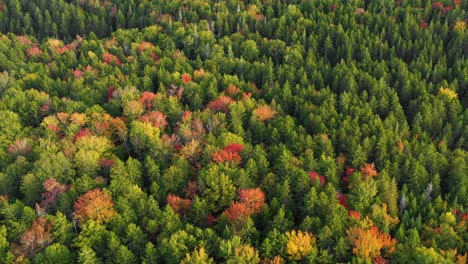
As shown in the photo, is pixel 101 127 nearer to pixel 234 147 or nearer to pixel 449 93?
pixel 234 147

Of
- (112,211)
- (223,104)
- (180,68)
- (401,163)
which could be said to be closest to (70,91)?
(180,68)

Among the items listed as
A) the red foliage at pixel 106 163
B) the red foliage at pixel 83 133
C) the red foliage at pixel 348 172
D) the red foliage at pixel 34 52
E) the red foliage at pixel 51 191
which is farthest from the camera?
the red foliage at pixel 34 52

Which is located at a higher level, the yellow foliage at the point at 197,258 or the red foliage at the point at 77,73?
the red foliage at the point at 77,73

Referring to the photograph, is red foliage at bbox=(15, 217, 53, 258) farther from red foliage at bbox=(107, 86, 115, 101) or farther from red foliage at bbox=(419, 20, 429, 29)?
red foliage at bbox=(419, 20, 429, 29)

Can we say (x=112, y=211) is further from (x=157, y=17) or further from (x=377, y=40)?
(x=157, y=17)

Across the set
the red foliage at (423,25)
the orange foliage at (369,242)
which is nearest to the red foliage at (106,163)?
the orange foliage at (369,242)

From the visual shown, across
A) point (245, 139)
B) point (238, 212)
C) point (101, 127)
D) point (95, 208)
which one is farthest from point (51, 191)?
point (245, 139)

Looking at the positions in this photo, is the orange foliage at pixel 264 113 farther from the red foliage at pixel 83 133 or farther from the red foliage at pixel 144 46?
the red foliage at pixel 144 46
